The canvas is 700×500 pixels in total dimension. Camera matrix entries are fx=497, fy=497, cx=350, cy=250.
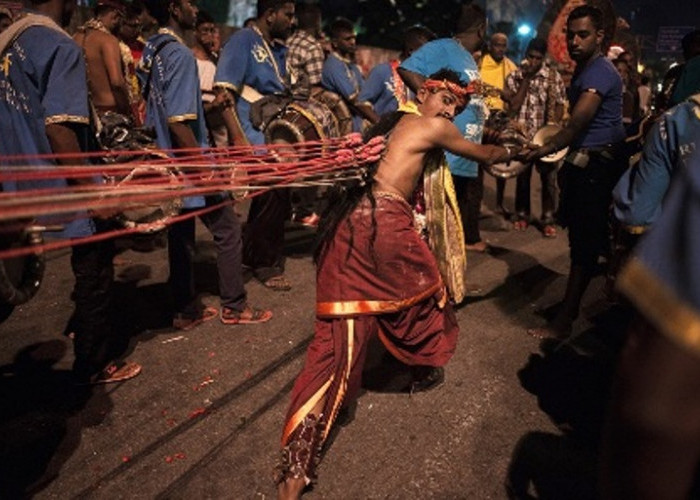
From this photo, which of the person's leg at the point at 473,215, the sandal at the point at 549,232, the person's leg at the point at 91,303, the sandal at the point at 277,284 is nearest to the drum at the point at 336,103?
the person's leg at the point at 473,215

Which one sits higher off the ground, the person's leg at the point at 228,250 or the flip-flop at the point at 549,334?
the person's leg at the point at 228,250

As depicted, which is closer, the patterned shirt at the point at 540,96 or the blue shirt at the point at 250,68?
the blue shirt at the point at 250,68

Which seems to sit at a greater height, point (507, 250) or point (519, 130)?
point (519, 130)

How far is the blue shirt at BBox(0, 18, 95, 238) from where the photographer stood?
2.44 metres

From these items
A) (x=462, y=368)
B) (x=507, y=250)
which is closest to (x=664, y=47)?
(x=507, y=250)

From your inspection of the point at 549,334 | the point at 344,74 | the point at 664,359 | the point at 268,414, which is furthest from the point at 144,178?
the point at 344,74

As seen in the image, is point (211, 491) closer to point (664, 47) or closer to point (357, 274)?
point (357, 274)

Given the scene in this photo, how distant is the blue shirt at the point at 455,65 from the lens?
14.2 ft

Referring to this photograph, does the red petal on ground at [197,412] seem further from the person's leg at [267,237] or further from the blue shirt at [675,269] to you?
the blue shirt at [675,269]

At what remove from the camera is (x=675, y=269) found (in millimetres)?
780

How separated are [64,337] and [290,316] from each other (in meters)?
Result: 1.66

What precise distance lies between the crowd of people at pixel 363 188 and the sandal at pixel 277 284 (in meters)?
0.02

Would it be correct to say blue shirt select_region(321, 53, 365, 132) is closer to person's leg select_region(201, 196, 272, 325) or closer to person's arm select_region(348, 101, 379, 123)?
person's arm select_region(348, 101, 379, 123)

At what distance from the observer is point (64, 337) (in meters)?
3.65
